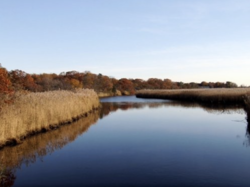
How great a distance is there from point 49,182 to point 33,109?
5.62 metres

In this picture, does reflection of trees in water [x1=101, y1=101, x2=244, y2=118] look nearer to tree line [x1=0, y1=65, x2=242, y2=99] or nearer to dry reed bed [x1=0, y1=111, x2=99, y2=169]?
dry reed bed [x1=0, y1=111, x2=99, y2=169]

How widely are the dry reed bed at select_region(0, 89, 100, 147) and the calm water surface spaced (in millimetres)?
434

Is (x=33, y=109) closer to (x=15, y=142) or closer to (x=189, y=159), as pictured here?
(x=15, y=142)

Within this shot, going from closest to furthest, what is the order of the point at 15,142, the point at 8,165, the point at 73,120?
the point at 8,165 < the point at 15,142 < the point at 73,120

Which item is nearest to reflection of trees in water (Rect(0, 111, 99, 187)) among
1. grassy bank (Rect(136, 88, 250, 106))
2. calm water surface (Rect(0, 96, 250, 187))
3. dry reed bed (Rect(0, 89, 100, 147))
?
calm water surface (Rect(0, 96, 250, 187))

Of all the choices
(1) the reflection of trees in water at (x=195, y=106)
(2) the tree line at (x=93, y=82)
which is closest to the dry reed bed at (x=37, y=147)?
(1) the reflection of trees in water at (x=195, y=106)

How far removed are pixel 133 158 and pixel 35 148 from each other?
3208 millimetres

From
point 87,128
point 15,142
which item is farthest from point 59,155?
point 87,128

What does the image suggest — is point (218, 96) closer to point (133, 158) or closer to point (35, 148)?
point (133, 158)

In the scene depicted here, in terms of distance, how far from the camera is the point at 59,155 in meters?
7.97

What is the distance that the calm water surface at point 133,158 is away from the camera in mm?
5805

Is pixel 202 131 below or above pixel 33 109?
below

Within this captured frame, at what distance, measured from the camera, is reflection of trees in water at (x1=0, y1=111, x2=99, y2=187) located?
282 inches

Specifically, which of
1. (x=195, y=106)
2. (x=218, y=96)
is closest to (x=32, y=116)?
(x=195, y=106)
